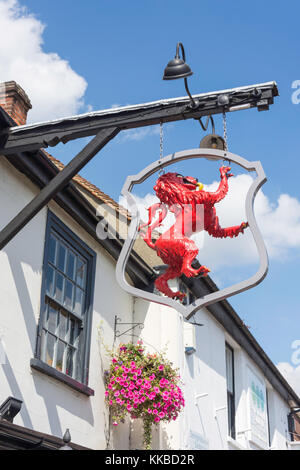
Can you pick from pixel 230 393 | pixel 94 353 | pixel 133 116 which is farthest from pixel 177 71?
pixel 230 393

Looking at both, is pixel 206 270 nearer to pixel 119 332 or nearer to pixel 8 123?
pixel 8 123

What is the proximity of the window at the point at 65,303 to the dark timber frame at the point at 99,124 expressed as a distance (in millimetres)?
1561

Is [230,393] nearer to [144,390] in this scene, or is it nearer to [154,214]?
[144,390]

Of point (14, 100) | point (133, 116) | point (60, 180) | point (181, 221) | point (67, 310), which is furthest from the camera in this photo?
point (14, 100)

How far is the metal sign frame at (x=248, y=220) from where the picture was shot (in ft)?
17.6

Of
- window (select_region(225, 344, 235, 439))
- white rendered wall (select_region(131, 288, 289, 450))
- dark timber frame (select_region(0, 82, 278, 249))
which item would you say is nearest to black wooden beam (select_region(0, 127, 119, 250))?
dark timber frame (select_region(0, 82, 278, 249))

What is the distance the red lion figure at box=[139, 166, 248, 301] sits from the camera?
5773mm

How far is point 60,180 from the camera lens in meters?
6.44

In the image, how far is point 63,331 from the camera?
27.6 feet

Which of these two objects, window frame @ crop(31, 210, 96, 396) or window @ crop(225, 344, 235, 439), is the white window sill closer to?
window @ crop(225, 344, 235, 439)

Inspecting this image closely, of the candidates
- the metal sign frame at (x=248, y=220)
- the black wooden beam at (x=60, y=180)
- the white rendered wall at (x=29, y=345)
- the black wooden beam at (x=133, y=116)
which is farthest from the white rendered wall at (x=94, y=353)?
the metal sign frame at (x=248, y=220)

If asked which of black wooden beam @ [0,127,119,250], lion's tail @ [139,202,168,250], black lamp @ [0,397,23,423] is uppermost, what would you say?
black wooden beam @ [0,127,119,250]

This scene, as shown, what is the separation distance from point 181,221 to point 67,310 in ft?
9.95
